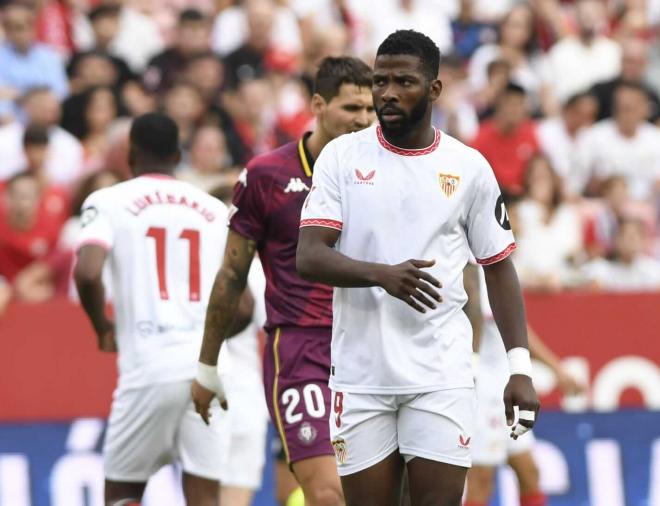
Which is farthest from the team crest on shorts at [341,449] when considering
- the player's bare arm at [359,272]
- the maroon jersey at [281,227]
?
the maroon jersey at [281,227]

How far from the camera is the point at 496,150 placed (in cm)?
1470

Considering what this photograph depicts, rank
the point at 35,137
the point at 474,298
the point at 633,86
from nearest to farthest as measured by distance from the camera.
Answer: the point at 474,298
the point at 35,137
the point at 633,86

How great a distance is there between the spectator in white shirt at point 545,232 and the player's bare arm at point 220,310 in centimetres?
462

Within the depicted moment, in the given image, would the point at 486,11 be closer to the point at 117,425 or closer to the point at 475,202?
the point at 117,425

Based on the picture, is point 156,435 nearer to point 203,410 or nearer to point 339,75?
point 203,410

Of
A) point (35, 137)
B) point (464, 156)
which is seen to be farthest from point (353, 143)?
point (35, 137)

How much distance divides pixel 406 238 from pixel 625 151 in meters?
9.64

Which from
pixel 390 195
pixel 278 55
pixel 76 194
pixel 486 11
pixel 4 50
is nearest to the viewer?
pixel 390 195

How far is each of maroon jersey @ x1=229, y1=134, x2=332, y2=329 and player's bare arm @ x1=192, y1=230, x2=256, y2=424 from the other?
0.29 feet

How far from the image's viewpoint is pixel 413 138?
237 inches

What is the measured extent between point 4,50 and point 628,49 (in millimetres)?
6627

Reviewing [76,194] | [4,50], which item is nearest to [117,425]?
[76,194]

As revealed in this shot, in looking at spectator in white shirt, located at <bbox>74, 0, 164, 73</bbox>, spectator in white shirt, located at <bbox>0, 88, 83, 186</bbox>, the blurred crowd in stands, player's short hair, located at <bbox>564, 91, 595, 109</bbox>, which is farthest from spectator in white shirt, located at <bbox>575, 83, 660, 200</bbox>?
spectator in white shirt, located at <bbox>0, 88, 83, 186</bbox>

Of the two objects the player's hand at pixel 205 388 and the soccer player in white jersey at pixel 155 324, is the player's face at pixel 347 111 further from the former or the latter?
the player's hand at pixel 205 388
